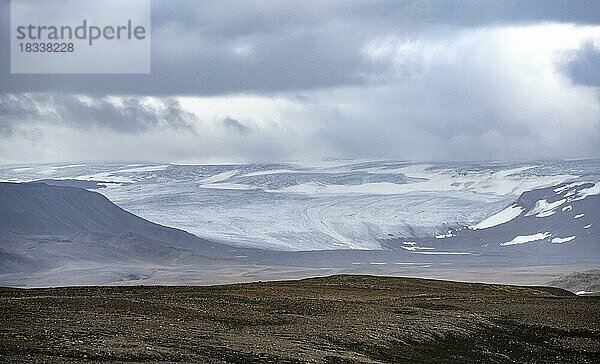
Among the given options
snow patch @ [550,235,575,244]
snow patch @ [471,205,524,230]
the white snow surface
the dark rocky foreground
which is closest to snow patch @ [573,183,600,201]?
the white snow surface

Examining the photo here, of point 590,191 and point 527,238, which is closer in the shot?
point 590,191

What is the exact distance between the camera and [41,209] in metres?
176

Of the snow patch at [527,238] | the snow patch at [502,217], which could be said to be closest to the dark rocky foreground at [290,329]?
the snow patch at [502,217]

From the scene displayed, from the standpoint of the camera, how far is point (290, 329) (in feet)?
90.8

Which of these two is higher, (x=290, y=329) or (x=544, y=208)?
(x=290, y=329)

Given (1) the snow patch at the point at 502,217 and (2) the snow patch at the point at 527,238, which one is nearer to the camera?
Answer: (1) the snow patch at the point at 502,217

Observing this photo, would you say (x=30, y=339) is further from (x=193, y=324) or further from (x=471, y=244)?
(x=471, y=244)

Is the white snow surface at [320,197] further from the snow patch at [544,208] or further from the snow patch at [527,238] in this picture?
the snow patch at [527,238]

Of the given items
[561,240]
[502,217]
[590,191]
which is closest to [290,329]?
[502,217]

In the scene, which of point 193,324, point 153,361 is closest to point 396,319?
point 193,324

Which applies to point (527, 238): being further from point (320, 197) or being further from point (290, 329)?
point (290, 329)

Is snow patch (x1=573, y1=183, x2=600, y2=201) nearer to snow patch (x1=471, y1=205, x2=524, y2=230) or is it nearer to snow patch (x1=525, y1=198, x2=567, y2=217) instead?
snow patch (x1=525, y1=198, x2=567, y2=217)

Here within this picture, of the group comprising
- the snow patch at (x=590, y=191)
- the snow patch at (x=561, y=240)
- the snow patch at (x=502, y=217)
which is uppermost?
the snow patch at (x=590, y=191)

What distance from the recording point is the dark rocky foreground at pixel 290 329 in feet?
72.6
